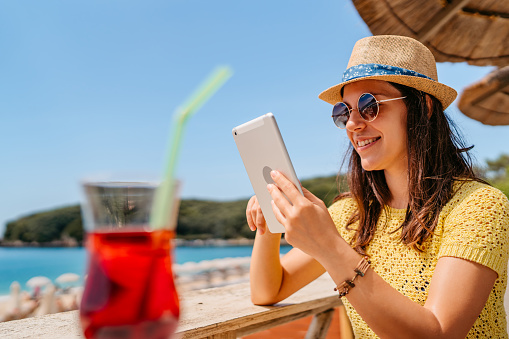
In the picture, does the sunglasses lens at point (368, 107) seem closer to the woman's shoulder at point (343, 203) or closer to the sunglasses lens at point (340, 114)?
the sunglasses lens at point (340, 114)

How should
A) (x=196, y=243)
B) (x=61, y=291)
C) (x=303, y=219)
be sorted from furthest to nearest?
1. (x=196, y=243)
2. (x=61, y=291)
3. (x=303, y=219)

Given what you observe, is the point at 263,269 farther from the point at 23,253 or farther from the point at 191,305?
the point at 23,253

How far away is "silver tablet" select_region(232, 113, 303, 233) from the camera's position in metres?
1.08

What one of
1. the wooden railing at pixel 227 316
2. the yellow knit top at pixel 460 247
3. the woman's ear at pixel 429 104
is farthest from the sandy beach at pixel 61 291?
the woman's ear at pixel 429 104

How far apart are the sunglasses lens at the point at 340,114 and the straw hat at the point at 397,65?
93 mm

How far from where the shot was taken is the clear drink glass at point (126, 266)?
497 mm

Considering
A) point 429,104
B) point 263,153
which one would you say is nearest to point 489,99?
point 429,104

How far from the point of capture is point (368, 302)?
1020 mm

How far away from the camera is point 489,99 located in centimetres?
316

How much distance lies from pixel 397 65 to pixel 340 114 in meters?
0.28

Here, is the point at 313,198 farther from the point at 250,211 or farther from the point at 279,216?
the point at 250,211

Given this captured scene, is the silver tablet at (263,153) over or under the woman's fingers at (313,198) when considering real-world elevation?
over

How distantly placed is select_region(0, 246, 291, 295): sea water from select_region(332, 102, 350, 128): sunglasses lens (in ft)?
152

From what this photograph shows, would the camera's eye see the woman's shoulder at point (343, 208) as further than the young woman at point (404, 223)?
Yes
